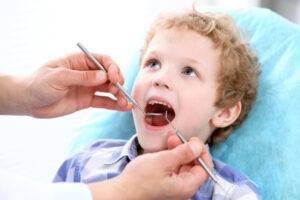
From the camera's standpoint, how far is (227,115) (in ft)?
4.29

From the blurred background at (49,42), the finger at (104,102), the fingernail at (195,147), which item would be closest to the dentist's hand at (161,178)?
the fingernail at (195,147)

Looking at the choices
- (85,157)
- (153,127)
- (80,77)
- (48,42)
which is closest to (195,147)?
(153,127)

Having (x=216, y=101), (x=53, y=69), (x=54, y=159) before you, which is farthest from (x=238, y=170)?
(x=54, y=159)

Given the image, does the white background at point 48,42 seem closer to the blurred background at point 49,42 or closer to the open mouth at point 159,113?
the blurred background at point 49,42

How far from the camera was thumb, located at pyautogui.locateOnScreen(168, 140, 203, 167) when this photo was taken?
3.11 feet

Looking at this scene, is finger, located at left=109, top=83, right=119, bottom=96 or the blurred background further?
the blurred background

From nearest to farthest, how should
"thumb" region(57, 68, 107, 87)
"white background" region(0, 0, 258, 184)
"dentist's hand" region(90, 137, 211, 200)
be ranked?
"dentist's hand" region(90, 137, 211, 200)
"thumb" region(57, 68, 107, 87)
"white background" region(0, 0, 258, 184)

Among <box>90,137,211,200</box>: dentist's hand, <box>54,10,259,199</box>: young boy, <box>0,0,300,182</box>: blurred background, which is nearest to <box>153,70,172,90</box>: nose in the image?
<box>54,10,259,199</box>: young boy

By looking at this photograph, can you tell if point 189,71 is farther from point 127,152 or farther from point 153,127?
point 127,152

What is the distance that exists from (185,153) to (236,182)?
31 centimetres

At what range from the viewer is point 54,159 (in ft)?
5.61

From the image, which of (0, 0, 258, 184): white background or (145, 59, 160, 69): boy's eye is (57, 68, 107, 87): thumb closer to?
(145, 59, 160, 69): boy's eye

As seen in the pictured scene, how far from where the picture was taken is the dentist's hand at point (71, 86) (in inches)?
45.1

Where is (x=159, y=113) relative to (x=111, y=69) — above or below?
below
